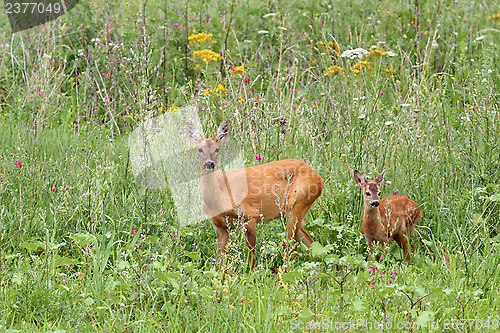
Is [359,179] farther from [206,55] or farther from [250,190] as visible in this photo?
[206,55]

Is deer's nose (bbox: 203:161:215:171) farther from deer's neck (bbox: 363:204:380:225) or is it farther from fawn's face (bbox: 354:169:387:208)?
deer's neck (bbox: 363:204:380:225)

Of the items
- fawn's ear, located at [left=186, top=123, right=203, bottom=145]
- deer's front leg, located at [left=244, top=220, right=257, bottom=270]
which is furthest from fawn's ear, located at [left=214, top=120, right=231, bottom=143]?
deer's front leg, located at [left=244, top=220, right=257, bottom=270]

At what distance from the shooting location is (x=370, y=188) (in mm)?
4355

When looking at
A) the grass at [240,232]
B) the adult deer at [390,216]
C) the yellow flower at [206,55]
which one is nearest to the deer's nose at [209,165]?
the grass at [240,232]

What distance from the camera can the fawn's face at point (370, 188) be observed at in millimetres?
4324

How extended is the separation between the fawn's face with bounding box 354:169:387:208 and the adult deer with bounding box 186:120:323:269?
1.04 feet

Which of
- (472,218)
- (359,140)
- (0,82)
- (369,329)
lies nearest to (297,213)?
(359,140)

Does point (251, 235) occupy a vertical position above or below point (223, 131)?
below

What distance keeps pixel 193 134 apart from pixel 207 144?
18 cm

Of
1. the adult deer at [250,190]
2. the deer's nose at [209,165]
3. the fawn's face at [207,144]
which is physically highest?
the fawn's face at [207,144]

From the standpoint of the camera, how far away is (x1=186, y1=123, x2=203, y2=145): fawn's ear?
4.51 meters

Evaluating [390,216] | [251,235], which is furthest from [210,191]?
[390,216]

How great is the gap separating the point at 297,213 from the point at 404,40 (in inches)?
215

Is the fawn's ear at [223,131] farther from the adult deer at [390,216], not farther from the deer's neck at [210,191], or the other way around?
the adult deer at [390,216]
